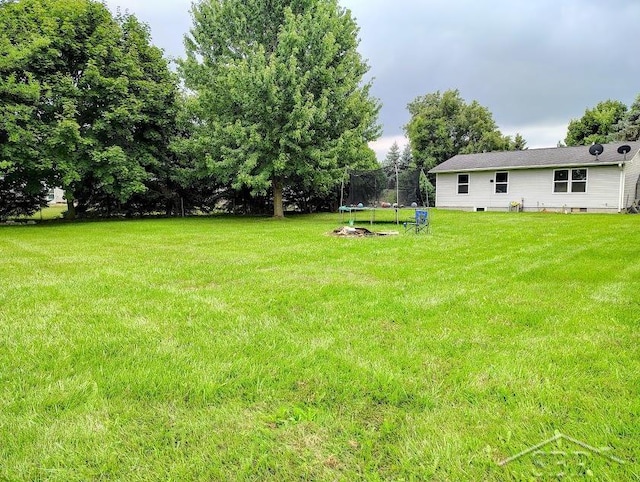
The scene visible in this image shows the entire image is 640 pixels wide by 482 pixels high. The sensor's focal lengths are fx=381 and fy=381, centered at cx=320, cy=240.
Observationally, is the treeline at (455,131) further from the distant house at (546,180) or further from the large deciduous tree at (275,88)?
the large deciduous tree at (275,88)

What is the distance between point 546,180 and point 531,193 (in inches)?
33.9

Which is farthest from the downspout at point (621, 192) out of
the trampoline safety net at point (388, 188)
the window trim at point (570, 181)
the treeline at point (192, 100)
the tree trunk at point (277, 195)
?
the tree trunk at point (277, 195)

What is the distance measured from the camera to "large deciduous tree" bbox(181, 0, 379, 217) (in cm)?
1258

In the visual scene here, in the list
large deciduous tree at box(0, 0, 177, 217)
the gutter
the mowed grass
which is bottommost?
the mowed grass

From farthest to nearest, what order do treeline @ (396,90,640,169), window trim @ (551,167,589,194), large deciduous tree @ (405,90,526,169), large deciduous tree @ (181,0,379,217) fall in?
large deciduous tree @ (405,90,526,169) → treeline @ (396,90,640,169) → window trim @ (551,167,589,194) → large deciduous tree @ (181,0,379,217)

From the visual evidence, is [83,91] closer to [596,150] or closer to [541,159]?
[541,159]

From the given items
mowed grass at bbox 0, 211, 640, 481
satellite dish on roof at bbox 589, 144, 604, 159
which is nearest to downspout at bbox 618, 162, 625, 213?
satellite dish on roof at bbox 589, 144, 604, 159

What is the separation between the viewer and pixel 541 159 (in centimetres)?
1834

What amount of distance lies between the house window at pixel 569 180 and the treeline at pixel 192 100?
29.2 feet

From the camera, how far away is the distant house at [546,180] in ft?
54.5

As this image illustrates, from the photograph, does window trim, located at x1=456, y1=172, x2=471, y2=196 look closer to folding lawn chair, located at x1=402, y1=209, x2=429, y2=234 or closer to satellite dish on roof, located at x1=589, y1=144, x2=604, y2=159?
satellite dish on roof, located at x1=589, y1=144, x2=604, y2=159

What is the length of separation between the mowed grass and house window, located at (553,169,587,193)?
15.2m

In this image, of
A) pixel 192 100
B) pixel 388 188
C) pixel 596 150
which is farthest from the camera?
pixel 596 150

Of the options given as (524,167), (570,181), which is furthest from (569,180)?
(524,167)
